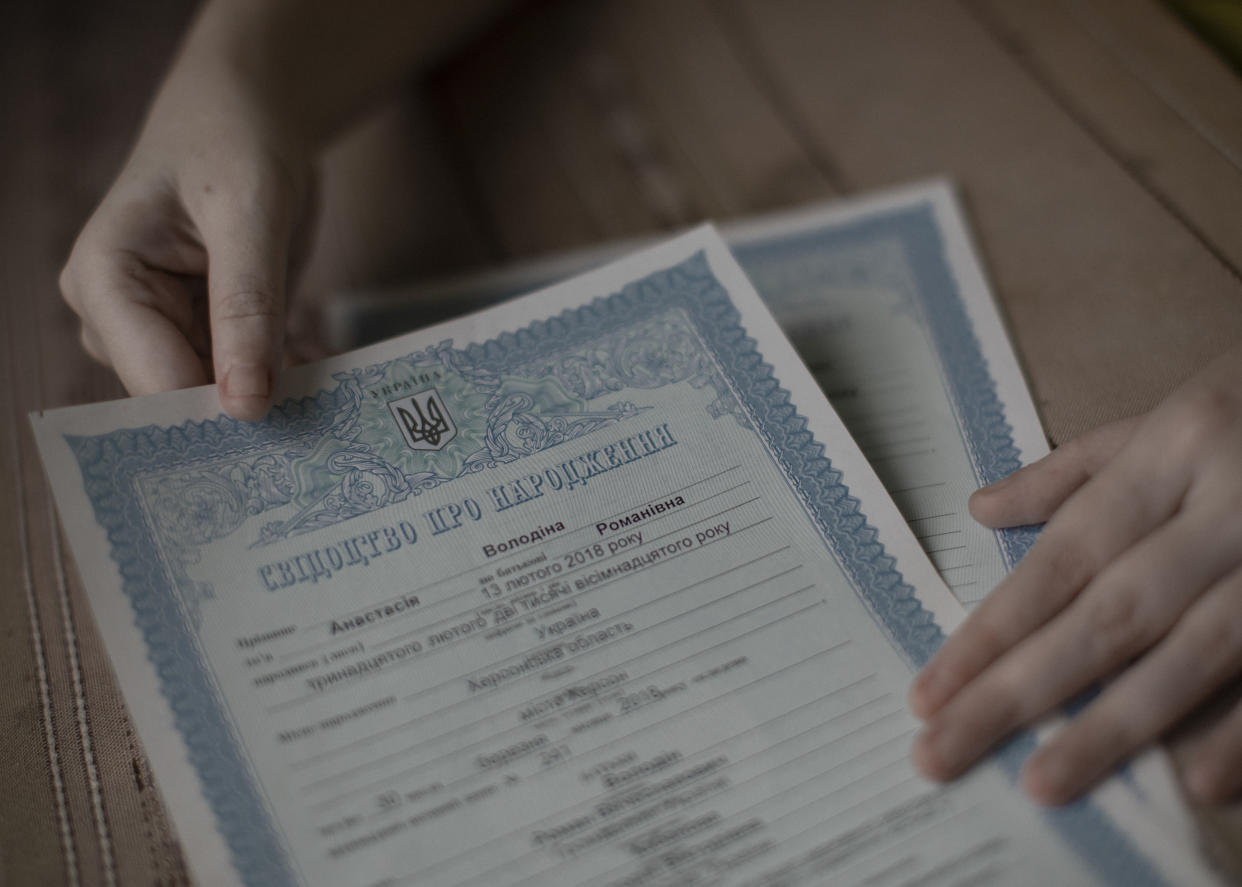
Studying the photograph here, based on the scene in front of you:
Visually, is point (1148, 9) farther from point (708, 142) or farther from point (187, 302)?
point (187, 302)

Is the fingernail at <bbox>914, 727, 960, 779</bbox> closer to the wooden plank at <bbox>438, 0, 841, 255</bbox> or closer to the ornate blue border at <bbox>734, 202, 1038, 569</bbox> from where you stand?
the ornate blue border at <bbox>734, 202, 1038, 569</bbox>

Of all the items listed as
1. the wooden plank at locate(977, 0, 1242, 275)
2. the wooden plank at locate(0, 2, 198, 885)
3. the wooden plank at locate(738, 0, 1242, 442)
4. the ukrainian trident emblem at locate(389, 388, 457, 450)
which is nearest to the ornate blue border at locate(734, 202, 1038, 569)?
the wooden plank at locate(738, 0, 1242, 442)

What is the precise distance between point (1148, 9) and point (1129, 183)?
184mm

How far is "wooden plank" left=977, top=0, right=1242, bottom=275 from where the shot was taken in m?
0.61

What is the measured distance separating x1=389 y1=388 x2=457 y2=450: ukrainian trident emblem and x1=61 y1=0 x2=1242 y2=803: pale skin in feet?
0.24

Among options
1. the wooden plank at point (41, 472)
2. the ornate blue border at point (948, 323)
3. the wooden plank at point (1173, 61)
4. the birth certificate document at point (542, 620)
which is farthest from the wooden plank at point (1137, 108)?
the wooden plank at point (41, 472)

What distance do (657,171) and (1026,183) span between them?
0.28 m

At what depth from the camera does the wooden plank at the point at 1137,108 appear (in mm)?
614

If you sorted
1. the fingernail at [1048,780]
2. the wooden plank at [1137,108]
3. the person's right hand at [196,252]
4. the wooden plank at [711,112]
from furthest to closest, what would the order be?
the wooden plank at [711,112] < the wooden plank at [1137,108] < the person's right hand at [196,252] < the fingernail at [1048,780]

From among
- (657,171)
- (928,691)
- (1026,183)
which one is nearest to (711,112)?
(657,171)

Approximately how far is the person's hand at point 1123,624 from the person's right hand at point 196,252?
39 cm

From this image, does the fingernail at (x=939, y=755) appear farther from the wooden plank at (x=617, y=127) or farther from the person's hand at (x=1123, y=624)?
the wooden plank at (x=617, y=127)

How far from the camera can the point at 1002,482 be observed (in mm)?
494

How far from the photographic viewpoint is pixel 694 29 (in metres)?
0.82
